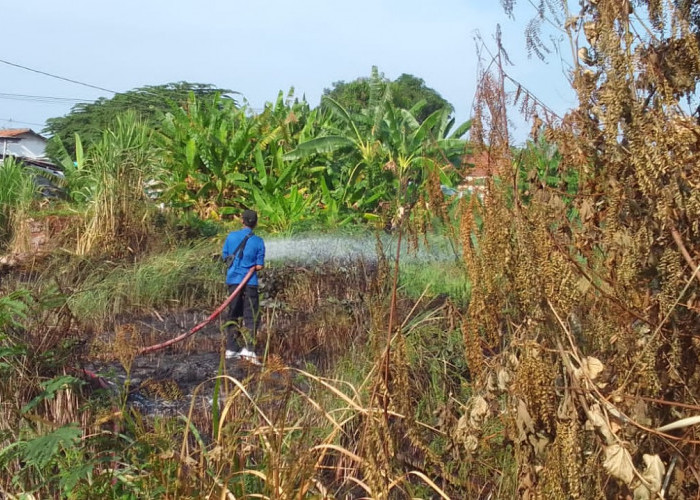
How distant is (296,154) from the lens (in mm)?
13727

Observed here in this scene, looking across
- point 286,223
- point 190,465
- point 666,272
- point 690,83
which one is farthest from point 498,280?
point 286,223

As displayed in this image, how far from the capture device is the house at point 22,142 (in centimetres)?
5053

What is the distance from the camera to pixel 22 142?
53750mm

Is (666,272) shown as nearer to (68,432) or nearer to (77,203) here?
(68,432)

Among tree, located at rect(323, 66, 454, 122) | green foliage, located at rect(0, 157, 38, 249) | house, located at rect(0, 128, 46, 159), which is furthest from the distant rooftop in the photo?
green foliage, located at rect(0, 157, 38, 249)

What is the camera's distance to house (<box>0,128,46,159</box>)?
5053 cm

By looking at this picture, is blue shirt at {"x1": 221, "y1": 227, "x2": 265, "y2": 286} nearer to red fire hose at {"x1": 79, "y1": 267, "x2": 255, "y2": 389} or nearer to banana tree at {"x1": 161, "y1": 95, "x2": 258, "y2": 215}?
red fire hose at {"x1": 79, "y1": 267, "x2": 255, "y2": 389}

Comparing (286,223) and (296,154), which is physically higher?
(296,154)

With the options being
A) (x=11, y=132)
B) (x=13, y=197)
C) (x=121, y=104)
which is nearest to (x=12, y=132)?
(x=11, y=132)

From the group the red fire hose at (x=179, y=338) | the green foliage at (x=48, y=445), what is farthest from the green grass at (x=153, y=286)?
the green foliage at (x=48, y=445)

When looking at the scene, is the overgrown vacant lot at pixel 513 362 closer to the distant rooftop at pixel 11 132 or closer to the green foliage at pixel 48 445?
the green foliage at pixel 48 445

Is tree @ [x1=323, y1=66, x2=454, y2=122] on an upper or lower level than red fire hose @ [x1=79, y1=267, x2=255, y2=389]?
upper

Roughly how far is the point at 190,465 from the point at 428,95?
5441 cm

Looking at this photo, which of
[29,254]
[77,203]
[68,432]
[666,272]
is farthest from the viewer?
[77,203]
